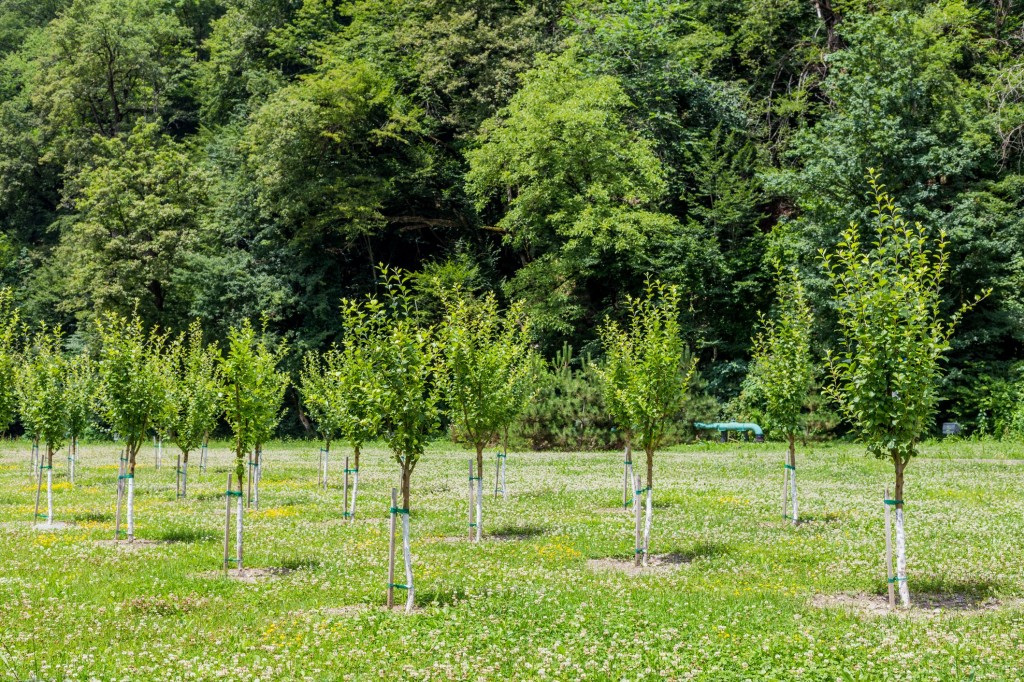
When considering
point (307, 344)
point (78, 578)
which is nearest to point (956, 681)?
point (78, 578)

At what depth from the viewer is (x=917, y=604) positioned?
1636 centimetres

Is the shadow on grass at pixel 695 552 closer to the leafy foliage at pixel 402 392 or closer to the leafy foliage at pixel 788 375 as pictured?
the leafy foliage at pixel 788 375

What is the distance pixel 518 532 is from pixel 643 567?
18.3 ft

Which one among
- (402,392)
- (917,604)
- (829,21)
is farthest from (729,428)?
(402,392)

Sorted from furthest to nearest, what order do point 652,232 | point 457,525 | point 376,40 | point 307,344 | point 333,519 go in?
point 376,40
point 307,344
point 652,232
point 333,519
point 457,525

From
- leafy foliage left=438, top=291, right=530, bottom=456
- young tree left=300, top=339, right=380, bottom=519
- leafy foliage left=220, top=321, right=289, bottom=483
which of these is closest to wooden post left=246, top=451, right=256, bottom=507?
young tree left=300, top=339, right=380, bottom=519

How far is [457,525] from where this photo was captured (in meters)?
25.9

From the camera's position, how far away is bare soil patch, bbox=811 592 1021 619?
15609mm

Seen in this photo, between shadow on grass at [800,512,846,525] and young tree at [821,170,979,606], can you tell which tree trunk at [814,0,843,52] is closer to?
shadow on grass at [800,512,846,525]

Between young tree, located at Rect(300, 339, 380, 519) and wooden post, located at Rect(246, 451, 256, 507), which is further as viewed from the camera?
wooden post, located at Rect(246, 451, 256, 507)

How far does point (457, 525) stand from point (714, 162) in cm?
4419

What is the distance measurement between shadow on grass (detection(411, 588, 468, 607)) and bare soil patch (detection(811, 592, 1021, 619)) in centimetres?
600

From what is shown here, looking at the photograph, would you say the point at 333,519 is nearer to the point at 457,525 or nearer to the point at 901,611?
the point at 457,525

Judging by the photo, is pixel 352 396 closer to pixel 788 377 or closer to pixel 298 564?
pixel 298 564
